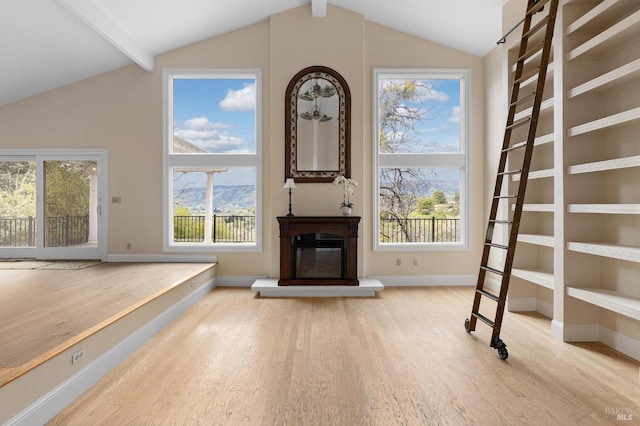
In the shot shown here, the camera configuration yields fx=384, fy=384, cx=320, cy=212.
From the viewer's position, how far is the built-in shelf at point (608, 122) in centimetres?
276

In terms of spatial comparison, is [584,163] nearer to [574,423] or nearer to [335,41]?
[574,423]

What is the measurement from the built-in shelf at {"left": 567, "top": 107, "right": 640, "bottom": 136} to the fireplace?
293 centimetres

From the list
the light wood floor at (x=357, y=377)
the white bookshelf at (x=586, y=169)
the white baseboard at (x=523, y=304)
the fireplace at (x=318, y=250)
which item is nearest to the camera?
the light wood floor at (x=357, y=377)

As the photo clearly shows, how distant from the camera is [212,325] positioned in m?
4.00

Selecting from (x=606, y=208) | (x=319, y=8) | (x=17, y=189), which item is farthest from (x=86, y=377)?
(x=319, y=8)

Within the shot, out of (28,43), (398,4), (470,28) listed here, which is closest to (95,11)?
(28,43)

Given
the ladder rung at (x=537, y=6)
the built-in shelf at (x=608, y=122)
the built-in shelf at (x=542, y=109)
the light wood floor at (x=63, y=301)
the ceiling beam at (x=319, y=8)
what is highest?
the ceiling beam at (x=319, y=8)

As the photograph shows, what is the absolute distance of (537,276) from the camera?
3.87 m

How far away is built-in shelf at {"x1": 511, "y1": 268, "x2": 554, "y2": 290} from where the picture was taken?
3.71 meters

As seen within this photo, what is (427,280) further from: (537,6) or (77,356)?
(77,356)

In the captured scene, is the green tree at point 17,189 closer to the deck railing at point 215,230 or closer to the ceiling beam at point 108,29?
the deck railing at point 215,230

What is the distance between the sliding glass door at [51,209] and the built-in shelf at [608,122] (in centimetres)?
648

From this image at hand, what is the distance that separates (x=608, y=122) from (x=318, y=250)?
3.72 m

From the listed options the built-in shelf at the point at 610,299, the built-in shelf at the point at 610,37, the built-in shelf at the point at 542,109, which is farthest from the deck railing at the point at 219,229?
the built-in shelf at the point at 610,37
